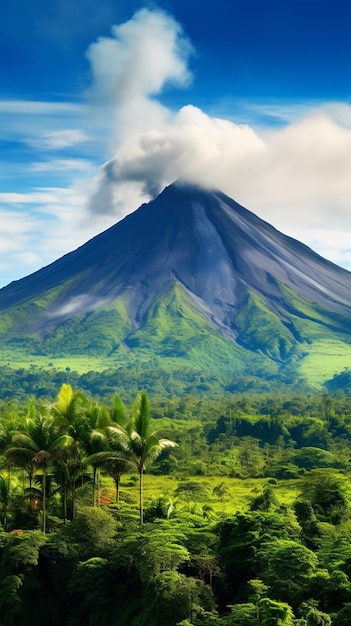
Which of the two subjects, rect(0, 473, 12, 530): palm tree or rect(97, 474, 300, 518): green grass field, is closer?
rect(0, 473, 12, 530): palm tree

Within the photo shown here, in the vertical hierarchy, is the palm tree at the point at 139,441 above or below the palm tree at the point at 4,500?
above

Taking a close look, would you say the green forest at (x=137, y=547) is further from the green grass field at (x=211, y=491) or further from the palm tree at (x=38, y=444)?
the green grass field at (x=211, y=491)

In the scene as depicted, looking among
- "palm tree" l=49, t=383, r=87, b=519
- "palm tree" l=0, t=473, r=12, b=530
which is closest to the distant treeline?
"palm tree" l=0, t=473, r=12, b=530

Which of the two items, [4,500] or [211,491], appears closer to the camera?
[4,500]

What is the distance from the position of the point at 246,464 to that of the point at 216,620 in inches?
2137

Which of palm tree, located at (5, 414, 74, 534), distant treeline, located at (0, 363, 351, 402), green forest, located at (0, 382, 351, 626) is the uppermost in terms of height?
distant treeline, located at (0, 363, 351, 402)

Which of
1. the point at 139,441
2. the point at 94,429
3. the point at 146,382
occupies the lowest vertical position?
the point at 139,441

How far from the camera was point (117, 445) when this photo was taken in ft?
88.4

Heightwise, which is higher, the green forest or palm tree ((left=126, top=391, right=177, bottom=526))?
palm tree ((left=126, top=391, right=177, bottom=526))

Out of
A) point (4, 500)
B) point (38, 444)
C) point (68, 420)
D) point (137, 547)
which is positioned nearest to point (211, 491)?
point (4, 500)

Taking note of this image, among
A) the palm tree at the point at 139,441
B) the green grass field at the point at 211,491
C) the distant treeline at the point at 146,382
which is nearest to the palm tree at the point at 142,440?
the palm tree at the point at 139,441

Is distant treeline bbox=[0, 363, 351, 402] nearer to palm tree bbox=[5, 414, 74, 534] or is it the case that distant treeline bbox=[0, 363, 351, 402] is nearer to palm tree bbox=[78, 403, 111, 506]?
palm tree bbox=[78, 403, 111, 506]

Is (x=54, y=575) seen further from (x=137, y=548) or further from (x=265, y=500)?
(x=265, y=500)

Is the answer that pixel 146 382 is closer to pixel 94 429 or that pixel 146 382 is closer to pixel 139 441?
pixel 94 429
